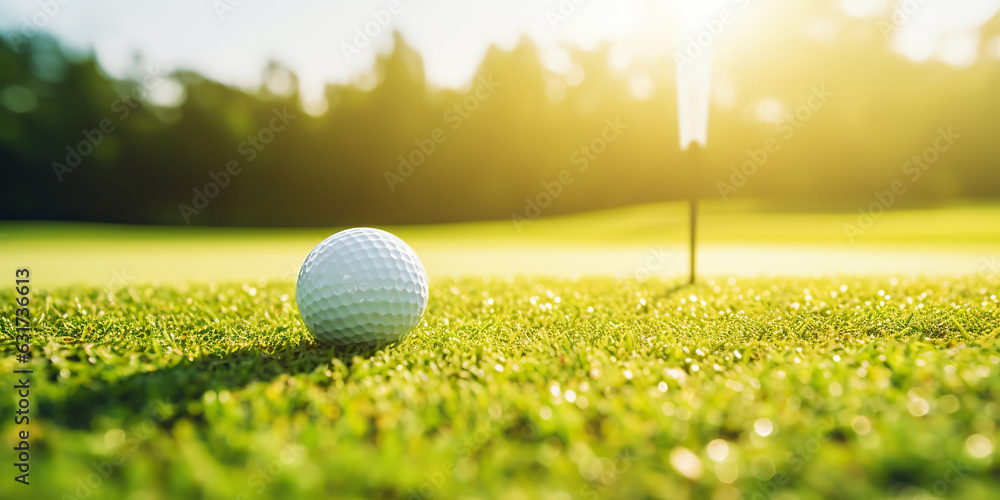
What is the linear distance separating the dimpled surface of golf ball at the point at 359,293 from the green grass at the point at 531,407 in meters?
0.15

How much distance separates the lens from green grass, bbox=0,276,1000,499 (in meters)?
1.68

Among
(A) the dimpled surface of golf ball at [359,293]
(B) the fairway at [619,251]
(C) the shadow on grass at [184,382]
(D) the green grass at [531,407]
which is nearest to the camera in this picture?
(D) the green grass at [531,407]

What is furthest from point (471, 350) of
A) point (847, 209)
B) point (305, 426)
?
point (847, 209)

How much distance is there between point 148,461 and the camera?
5.98ft

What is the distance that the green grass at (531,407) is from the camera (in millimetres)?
1683

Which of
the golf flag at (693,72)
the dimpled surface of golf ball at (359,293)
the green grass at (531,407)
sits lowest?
the green grass at (531,407)

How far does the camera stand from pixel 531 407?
7.22 feet

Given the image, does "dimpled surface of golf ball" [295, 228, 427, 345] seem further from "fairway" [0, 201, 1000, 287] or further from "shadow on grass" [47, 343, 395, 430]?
"fairway" [0, 201, 1000, 287]

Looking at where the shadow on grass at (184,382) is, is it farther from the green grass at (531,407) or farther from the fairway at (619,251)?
the fairway at (619,251)

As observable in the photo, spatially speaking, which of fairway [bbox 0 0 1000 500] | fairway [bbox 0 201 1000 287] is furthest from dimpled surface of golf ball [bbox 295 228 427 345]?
fairway [bbox 0 201 1000 287]

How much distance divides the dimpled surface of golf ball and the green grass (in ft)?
0.50

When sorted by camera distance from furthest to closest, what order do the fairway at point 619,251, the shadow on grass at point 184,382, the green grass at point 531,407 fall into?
1. the fairway at point 619,251
2. the shadow on grass at point 184,382
3. the green grass at point 531,407

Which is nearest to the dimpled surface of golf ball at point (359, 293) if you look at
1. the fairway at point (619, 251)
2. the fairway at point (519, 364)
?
the fairway at point (519, 364)

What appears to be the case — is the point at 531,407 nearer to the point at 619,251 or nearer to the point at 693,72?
the point at 693,72
